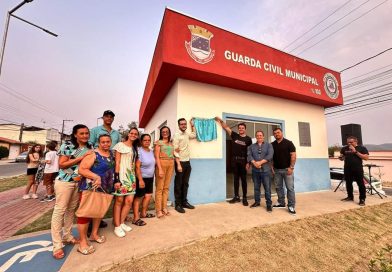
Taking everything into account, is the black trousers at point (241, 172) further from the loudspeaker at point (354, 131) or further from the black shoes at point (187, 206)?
the loudspeaker at point (354, 131)

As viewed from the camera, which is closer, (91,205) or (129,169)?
(91,205)

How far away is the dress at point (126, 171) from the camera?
9.61 feet

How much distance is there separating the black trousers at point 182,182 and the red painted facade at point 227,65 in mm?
2252

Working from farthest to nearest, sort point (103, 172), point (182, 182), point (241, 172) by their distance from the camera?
point (241, 172) → point (182, 182) → point (103, 172)

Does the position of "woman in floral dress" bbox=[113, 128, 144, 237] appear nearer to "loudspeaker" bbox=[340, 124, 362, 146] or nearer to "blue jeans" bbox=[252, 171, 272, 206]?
"blue jeans" bbox=[252, 171, 272, 206]

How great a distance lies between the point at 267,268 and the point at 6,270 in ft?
10.3

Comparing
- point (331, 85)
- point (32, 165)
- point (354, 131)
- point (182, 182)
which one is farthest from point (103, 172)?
point (354, 131)

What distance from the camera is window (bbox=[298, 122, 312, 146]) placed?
662 centimetres

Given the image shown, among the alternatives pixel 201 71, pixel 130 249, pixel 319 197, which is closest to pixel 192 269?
pixel 130 249

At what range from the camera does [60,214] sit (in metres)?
2.46

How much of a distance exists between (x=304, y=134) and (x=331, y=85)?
2.30m

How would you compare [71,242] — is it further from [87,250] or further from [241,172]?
[241,172]

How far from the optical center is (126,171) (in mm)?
2975

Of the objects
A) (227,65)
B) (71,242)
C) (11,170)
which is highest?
(227,65)
